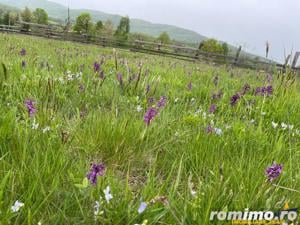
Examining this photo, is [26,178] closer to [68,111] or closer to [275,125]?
[68,111]

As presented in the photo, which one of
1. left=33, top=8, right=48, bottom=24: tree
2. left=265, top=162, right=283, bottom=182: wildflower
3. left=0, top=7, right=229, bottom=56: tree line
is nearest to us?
left=265, top=162, right=283, bottom=182: wildflower

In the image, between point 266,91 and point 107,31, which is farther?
point 107,31

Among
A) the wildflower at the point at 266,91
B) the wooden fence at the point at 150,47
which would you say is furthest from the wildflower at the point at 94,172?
the wooden fence at the point at 150,47

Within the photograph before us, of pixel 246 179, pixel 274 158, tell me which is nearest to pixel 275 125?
pixel 274 158

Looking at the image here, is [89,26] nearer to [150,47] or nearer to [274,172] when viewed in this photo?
[150,47]

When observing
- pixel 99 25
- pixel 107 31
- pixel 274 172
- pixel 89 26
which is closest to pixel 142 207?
pixel 274 172

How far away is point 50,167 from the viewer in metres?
1.64

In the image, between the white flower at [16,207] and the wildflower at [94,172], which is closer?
the white flower at [16,207]

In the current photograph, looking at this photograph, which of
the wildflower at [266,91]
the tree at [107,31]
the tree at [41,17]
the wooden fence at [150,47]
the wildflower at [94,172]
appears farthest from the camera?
the tree at [41,17]

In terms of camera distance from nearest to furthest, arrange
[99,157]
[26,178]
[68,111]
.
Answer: [26,178] → [99,157] → [68,111]

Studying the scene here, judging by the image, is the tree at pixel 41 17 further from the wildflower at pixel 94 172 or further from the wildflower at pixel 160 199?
the wildflower at pixel 160 199

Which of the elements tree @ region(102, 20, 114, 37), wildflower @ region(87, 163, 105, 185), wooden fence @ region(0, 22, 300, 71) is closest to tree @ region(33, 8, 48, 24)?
tree @ region(102, 20, 114, 37)

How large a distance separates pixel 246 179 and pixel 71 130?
120 cm

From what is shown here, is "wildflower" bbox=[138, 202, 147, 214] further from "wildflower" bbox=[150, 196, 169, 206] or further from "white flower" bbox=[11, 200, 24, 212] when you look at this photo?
"white flower" bbox=[11, 200, 24, 212]
